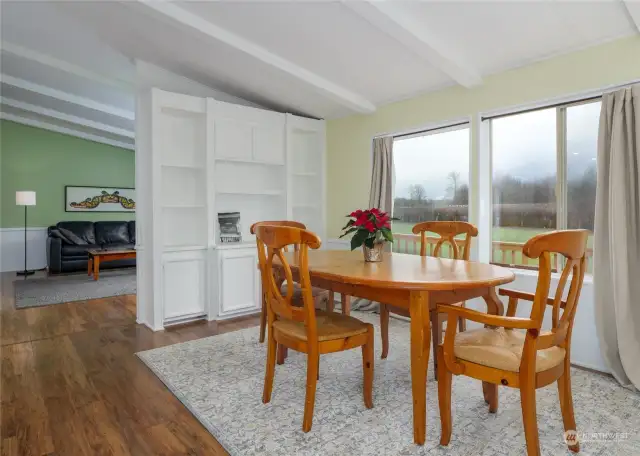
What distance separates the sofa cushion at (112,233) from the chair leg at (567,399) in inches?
296

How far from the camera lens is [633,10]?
7.39 ft

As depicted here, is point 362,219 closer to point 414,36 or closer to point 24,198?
point 414,36

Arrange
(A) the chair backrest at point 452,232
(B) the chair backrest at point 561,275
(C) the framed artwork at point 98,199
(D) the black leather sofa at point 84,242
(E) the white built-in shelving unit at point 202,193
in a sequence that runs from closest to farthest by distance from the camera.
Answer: (B) the chair backrest at point 561,275, (A) the chair backrest at point 452,232, (E) the white built-in shelving unit at point 202,193, (D) the black leather sofa at point 84,242, (C) the framed artwork at point 98,199

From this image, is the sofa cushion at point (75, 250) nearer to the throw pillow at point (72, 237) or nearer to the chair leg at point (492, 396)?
the throw pillow at point (72, 237)

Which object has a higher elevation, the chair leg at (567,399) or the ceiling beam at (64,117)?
the ceiling beam at (64,117)

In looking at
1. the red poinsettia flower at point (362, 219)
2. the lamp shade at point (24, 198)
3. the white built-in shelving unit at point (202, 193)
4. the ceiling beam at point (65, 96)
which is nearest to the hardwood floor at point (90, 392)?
the white built-in shelving unit at point (202, 193)

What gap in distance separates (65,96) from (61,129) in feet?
7.47

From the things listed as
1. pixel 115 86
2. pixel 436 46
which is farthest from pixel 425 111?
pixel 115 86

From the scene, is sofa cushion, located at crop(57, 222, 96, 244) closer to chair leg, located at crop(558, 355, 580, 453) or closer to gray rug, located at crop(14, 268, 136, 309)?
gray rug, located at crop(14, 268, 136, 309)

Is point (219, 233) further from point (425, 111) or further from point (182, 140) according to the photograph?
point (425, 111)

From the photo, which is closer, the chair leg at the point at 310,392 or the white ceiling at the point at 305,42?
the chair leg at the point at 310,392

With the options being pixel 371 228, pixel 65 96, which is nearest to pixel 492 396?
pixel 371 228

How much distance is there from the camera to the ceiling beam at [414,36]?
2595mm

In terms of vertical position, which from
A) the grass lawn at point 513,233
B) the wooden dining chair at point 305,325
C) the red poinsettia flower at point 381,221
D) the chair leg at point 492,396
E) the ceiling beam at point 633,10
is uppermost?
the ceiling beam at point 633,10
